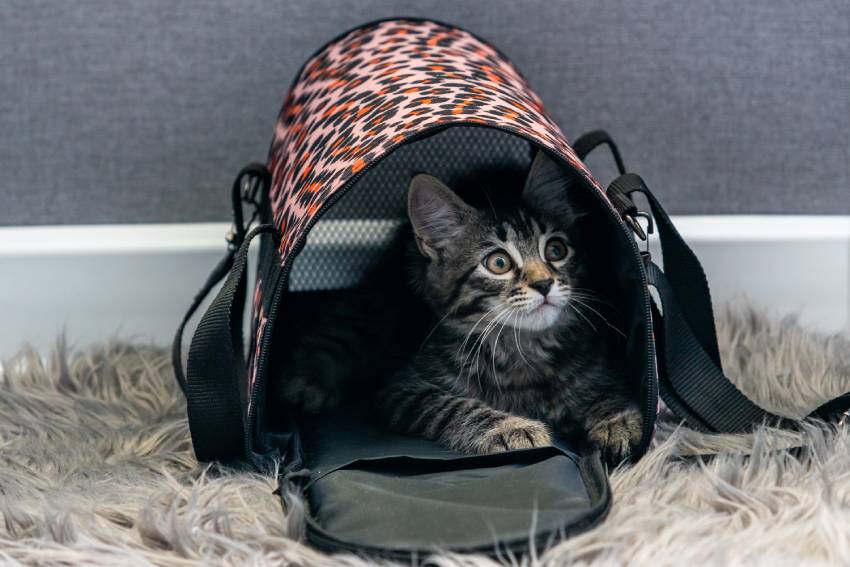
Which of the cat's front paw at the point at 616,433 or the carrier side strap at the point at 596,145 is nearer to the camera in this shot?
the cat's front paw at the point at 616,433

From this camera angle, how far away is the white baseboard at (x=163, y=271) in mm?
1633

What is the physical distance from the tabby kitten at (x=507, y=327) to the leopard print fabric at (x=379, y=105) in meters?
0.11

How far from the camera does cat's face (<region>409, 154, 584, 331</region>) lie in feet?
3.70

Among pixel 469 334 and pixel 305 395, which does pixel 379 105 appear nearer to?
pixel 469 334

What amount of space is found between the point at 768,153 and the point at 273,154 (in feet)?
3.19

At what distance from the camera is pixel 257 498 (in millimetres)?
994

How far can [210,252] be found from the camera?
65.4 inches

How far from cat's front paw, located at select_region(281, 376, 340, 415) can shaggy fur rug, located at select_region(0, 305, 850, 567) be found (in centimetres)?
16

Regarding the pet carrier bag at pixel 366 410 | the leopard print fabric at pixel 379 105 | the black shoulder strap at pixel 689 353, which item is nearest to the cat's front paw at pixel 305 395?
the pet carrier bag at pixel 366 410

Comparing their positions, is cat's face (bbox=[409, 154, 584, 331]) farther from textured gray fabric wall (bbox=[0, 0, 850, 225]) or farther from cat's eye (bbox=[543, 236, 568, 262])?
textured gray fabric wall (bbox=[0, 0, 850, 225])

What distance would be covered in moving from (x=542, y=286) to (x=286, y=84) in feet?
2.60

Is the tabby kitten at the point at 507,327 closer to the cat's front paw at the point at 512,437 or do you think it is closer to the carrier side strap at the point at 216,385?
the cat's front paw at the point at 512,437

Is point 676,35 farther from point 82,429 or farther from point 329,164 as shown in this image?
point 82,429

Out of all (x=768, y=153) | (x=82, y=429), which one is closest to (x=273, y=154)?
(x=82, y=429)
